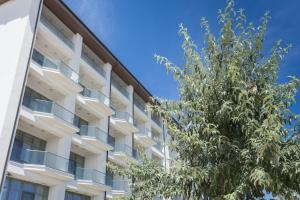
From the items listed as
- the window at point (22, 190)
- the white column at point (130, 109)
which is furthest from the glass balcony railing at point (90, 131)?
the white column at point (130, 109)

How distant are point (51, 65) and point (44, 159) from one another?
6.90 meters

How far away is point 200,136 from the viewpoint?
8414 millimetres

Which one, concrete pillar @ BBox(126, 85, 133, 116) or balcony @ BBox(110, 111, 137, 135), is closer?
A: balcony @ BBox(110, 111, 137, 135)

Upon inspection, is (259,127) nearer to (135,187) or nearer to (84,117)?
(135,187)

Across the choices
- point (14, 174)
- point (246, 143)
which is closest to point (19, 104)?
point (14, 174)

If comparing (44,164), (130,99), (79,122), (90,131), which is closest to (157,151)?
(130,99)

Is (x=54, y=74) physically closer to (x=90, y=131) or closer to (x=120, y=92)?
(x=90, y=131)

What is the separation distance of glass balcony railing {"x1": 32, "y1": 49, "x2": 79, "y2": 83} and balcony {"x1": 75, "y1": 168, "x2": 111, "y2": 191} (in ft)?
22.9

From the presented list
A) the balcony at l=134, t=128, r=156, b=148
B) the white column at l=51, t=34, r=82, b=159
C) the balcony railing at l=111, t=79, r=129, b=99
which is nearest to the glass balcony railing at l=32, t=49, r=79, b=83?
the white column at l=51, t=34, r=82, b=159

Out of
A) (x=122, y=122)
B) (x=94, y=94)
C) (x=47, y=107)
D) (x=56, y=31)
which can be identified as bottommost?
(x=47, y=107)

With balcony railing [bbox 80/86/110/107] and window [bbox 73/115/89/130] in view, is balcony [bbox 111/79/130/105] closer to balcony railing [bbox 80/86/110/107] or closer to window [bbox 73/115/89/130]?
balcony railing [bbox 80/86/110/107]

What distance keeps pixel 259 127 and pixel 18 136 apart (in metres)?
16.4

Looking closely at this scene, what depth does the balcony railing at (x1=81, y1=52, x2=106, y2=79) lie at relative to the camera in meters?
28.1

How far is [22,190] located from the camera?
18109 millimetres
